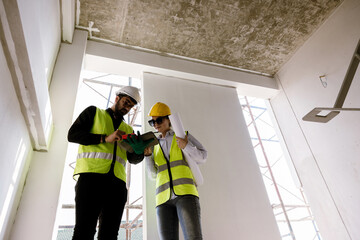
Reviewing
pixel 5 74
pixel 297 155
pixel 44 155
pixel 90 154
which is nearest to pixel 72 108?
pixel 44 155

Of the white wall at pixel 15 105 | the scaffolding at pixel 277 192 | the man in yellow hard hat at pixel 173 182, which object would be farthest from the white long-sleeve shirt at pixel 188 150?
the scaffolding at pixel 277 192

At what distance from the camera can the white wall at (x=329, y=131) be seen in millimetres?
2836

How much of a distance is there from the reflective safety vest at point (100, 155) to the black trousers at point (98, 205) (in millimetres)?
45

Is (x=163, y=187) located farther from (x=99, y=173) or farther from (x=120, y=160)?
(x=99, y=173)

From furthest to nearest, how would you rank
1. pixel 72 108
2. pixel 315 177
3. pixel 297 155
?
pixel 297 155 < pixel 315 177 < pixel 72 108

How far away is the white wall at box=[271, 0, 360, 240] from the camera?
112 inches

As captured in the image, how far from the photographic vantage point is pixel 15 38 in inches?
44.5

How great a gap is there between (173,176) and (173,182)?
0.15ft

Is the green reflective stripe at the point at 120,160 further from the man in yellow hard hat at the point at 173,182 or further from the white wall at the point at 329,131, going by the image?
the white wall at the point at 329,131

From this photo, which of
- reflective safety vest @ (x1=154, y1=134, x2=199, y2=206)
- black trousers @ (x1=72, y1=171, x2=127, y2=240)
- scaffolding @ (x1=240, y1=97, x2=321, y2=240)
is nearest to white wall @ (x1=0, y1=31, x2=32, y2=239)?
black trousers @ (x1=72, y1=171, x2=127, y2=240)

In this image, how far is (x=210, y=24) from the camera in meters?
3.19

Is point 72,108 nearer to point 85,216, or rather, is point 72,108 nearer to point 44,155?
point 44,155

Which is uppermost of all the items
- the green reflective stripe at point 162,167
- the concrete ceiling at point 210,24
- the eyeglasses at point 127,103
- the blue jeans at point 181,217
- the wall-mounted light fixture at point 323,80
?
the concrete ceiling at point 210,24

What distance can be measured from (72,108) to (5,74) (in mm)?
1196
